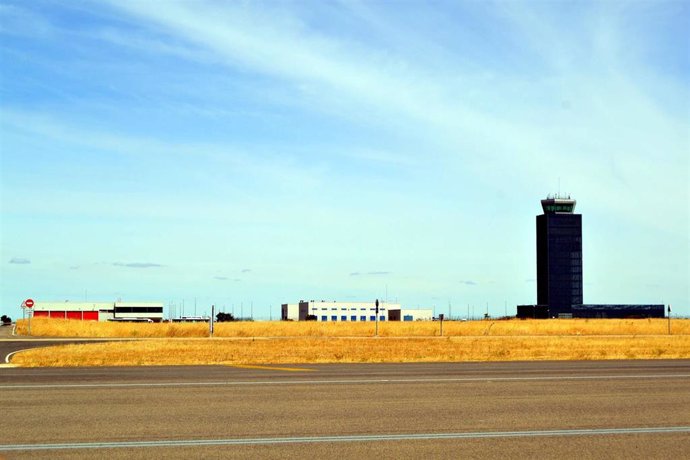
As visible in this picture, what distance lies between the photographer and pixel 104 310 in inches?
7279

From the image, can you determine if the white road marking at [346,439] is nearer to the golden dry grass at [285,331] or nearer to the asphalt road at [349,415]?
the asphalt road at [349,415]

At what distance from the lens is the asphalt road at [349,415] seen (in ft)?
32.8

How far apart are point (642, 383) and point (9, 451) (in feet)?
46.1

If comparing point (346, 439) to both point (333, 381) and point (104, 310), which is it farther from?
point (104, 310)

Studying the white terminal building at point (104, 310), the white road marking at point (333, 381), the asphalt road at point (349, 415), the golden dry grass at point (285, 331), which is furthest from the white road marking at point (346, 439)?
the white terminal building at point (104, 310)

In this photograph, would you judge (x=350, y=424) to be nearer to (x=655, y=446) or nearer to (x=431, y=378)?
(x=655, y=446)

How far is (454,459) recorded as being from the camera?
9.29 m

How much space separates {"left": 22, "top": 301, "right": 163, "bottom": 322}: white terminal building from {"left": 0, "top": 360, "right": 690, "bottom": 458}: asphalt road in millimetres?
163621

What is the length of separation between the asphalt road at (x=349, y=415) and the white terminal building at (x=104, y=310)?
16362 cm

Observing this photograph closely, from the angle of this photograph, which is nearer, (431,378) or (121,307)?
(431,378)

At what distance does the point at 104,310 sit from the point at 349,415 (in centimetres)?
18222

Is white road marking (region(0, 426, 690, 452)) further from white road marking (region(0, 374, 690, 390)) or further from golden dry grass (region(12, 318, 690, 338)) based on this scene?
golden dry grass (region(12, 318, 690, 338))

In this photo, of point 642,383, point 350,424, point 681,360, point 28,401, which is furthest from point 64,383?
point 681,360

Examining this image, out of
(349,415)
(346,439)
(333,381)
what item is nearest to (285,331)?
(333,381)
